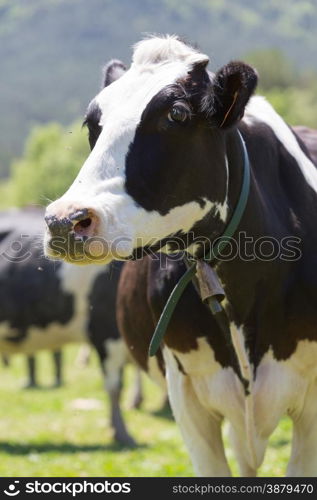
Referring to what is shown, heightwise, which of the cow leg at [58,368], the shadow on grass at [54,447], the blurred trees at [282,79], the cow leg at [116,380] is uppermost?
the blurred trees at [282,79]

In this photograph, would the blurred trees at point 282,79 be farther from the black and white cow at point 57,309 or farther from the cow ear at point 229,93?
the cow ear at point 229,93

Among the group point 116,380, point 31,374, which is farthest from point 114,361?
point 31,374

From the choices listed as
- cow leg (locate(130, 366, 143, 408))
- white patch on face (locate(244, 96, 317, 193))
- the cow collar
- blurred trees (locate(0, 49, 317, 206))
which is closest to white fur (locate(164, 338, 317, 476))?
the cow collar

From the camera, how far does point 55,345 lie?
34.9 feet

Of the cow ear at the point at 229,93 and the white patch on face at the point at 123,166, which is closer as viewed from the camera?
the white patch on face at the point at 123,166

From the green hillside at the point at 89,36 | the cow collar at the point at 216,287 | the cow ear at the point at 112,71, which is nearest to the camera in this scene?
the cow collar at the point at 216,287

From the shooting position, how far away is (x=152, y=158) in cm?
391

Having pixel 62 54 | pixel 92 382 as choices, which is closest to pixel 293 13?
pixel 62 54

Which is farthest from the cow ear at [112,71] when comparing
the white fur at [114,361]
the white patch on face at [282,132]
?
the white fur at [114,361]

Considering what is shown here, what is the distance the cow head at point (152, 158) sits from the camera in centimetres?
374

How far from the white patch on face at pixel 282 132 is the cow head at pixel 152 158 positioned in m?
0.68

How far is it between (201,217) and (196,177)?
0.19 metres
